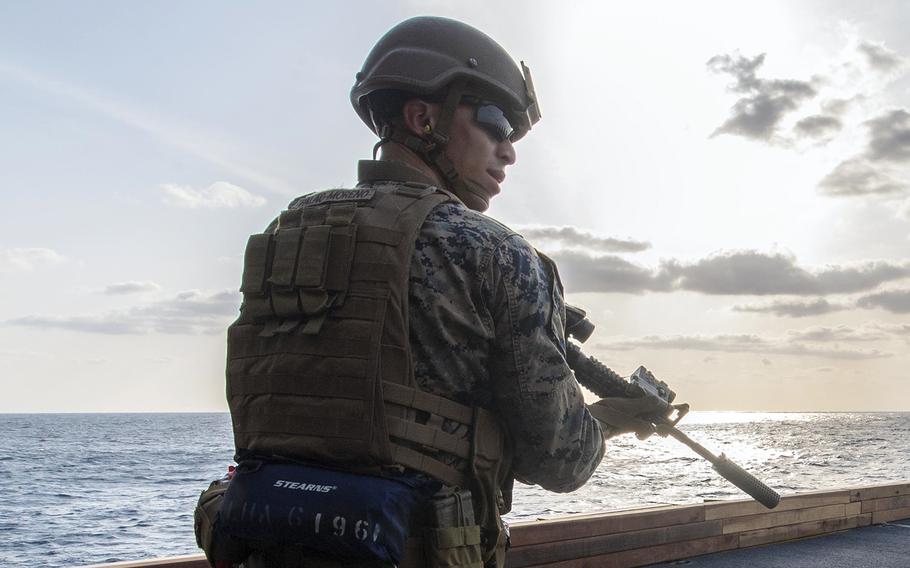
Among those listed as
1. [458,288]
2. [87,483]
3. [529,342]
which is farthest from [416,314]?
[87,483]

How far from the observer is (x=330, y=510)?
184 cm

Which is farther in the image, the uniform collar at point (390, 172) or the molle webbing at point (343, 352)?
the uniform collar at point (390, 172)

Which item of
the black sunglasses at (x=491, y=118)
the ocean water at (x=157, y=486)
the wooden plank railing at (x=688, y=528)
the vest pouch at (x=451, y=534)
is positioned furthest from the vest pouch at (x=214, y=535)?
the ocean water at (x=157, y=486)

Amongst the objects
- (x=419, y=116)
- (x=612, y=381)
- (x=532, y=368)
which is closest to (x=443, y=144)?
(x=419, y=116)

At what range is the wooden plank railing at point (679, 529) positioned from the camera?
17.8ft

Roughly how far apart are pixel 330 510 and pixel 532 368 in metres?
0.58

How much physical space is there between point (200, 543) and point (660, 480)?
179ft

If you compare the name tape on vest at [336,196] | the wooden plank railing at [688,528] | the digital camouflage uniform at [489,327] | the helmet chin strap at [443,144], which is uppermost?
the helmet chin strap at [443,144]

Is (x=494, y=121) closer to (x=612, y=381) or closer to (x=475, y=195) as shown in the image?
(x=475, y=195)

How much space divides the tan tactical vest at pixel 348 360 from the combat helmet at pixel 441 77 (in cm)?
30

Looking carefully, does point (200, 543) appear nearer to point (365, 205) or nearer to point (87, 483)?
point (365, 205)

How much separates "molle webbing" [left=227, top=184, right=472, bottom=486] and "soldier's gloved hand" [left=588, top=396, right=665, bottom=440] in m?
0.77

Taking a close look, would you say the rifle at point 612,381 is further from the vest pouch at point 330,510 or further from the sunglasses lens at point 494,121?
the vest pouch at point 330,510

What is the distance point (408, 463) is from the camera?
1.92 metres
